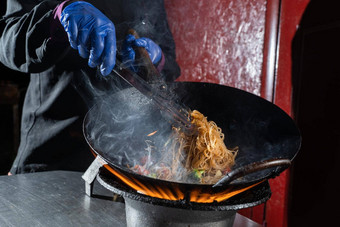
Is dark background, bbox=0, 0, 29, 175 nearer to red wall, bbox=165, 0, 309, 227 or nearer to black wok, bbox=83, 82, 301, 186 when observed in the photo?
red wall, bbox=165, 0, 309, 227

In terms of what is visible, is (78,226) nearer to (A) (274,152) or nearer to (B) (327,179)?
(A) (274,152)

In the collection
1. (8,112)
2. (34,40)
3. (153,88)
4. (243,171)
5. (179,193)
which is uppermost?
(34,40)

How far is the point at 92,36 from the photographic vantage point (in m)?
1.39

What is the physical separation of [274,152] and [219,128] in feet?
1.17

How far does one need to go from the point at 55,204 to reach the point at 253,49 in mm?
1936

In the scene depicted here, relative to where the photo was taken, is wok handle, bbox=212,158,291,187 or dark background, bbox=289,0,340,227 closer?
wok handle, bbox=212,158,291,187

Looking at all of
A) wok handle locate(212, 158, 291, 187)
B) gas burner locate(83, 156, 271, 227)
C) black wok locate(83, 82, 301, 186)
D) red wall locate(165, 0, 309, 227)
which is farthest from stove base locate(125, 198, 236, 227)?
red wall locate(165, 0, 309, 227)

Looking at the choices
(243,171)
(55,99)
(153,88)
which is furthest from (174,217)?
(55,99)

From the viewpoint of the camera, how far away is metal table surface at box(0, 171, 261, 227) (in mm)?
1313

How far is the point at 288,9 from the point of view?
6.99 ft

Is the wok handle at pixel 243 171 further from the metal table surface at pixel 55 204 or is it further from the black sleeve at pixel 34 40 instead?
the black sleeve at pixel 34 40

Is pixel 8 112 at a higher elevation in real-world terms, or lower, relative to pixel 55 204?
lower

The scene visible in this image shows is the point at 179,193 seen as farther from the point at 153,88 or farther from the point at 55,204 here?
the point at 55,204

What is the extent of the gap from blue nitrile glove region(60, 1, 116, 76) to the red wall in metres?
1.38
